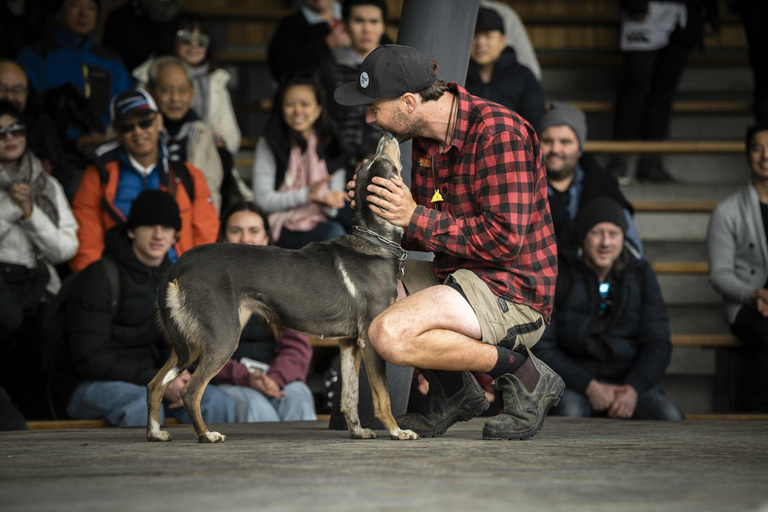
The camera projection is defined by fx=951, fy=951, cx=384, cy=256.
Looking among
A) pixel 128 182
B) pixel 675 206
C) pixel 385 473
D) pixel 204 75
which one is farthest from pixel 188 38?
pixel 385 473

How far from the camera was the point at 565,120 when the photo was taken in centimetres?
600

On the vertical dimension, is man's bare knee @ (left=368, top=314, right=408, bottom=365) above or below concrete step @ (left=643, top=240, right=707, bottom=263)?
below

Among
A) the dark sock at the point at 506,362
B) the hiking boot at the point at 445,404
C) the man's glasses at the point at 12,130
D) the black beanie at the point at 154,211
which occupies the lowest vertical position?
the hiking boot at the point at 445,404

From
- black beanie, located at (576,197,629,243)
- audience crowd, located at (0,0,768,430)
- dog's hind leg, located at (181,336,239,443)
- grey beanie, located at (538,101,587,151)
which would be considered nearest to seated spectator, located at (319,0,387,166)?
audience crowd, located at (0,0,768,430)

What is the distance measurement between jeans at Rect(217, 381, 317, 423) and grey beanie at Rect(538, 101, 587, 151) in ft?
7.51

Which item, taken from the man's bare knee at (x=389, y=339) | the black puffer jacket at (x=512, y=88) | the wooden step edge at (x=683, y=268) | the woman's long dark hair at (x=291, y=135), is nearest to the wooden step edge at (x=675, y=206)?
the wooden step edge at (x=683, y=268)

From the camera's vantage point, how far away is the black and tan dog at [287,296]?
11.1 ft

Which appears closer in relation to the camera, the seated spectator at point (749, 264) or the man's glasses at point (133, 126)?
the man's glasses at point (133, 126)

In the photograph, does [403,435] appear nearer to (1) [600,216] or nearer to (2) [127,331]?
(2) [127,331]

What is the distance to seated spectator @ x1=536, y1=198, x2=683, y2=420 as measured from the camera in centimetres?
538

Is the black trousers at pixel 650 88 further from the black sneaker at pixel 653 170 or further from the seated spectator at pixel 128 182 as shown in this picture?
the seated spectator at pixel 128 182

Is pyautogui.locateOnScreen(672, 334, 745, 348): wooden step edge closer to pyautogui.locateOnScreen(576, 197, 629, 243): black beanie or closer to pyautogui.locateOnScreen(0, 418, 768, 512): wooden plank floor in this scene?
pyautogui.locateOnScreen(576, 197, 629, 243): black beanie

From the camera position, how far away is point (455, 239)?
3506mm

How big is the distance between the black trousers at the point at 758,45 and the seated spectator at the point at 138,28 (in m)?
4.57
